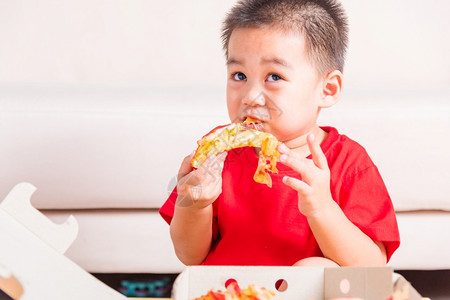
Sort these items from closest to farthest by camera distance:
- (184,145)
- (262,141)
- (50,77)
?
(262,141), (184,145), (50,77)

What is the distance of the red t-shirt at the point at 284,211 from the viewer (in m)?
1.14

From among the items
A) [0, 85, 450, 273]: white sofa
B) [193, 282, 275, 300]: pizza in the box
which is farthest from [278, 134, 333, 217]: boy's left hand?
[0, 85, 450, 273]: white sofa

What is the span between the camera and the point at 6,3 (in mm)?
2074

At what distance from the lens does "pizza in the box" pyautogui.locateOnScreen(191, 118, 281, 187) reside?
41.3 inches

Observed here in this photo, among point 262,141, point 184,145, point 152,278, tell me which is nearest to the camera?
point 262,141

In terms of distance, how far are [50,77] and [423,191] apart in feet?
3.63

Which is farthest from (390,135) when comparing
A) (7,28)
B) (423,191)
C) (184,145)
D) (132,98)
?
(7,28)

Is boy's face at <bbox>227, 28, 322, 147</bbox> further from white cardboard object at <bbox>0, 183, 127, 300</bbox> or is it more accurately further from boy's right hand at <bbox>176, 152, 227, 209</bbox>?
white cardboard object at <bbox>0, 183, 127, 300</bbox>

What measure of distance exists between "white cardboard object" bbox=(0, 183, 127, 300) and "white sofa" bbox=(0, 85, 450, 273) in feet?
2.25

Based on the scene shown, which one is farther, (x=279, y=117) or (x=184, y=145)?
(x=184, y=145)

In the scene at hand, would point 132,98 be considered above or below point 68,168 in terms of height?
above

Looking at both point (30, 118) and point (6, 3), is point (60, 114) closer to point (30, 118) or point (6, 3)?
point (30, 118)

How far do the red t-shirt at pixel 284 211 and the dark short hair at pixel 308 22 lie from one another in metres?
0.15

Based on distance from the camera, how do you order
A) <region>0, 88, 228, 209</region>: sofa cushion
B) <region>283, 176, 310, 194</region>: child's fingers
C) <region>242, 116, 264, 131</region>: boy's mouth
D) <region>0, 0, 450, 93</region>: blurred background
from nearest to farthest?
1. <region>283, 176, 310, 194</region>: child's fingers
2. <region>242, 116, 264, 131</region>: boy's mouth
3. <region>0, 88, 228, 209</region>: sofa cushion
4. <region>0, 0, 450, 93</region>: blurred background
